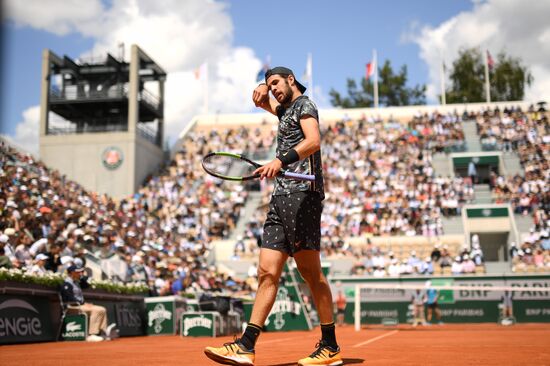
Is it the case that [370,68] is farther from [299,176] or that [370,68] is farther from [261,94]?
[299,176]

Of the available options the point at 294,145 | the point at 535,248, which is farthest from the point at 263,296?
the point at 535,248

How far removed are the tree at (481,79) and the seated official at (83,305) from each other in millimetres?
47190

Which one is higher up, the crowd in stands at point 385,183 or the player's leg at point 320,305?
the crowd in stands at point 385,183

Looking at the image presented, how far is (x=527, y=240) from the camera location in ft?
85.4

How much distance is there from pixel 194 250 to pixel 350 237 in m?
6.80

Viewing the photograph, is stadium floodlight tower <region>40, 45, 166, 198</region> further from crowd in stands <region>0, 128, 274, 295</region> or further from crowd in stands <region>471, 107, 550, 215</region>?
crowd in stands <region>471, 107, 550, 215</region>

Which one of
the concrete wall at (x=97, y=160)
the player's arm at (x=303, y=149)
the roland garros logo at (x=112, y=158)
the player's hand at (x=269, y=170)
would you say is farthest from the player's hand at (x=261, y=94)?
the roland garros logo at (x=112, y=158)

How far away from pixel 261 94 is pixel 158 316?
461 inches

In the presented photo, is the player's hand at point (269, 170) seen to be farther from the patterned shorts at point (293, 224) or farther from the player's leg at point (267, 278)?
the player's leg at point (267, 278)

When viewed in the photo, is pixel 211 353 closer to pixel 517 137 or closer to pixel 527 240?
pixel 527 240

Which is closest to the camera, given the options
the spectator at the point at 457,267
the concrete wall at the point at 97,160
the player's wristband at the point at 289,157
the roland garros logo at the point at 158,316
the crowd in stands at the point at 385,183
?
the player's wristband at the point at 289,157

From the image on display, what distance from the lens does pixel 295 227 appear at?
513cm

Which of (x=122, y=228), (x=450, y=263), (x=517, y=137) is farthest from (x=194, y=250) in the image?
(x=517, y=137)

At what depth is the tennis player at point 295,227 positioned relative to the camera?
5.08 metres
